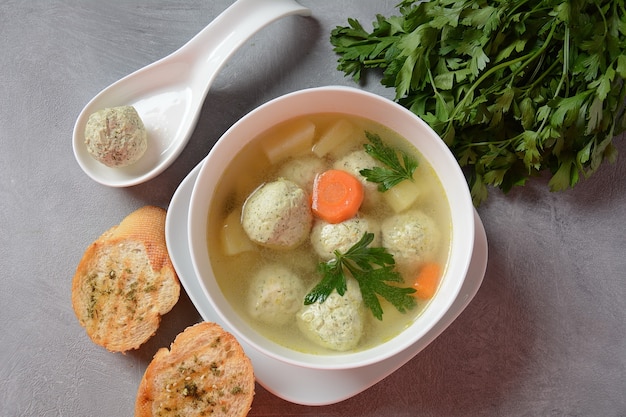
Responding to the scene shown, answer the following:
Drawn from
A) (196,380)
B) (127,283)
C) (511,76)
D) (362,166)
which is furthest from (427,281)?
(127,283)

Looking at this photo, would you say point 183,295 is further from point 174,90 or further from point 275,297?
point 174,90

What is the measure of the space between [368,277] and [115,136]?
3.03ft

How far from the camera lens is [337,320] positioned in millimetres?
1715

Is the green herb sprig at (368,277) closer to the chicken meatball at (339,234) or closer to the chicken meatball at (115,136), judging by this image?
the chicken meatball at (339,234)

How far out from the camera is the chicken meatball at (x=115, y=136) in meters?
1.81

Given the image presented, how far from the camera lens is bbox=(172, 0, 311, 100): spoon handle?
1931mm

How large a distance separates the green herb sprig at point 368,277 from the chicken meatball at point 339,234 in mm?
19

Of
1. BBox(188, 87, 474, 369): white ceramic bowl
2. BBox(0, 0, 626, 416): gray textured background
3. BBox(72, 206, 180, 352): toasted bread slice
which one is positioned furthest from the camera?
BBox(0, 0, 626, 416): gray textured background

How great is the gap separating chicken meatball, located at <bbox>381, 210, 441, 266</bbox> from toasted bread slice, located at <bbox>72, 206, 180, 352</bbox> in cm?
73

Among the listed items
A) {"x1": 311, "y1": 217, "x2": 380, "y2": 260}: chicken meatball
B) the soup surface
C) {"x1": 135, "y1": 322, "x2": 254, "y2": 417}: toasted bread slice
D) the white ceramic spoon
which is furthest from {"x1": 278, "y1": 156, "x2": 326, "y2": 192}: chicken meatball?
{"x1": 135, "y1": 322, "x2": 254, "y2": 417}: toasted bread slice

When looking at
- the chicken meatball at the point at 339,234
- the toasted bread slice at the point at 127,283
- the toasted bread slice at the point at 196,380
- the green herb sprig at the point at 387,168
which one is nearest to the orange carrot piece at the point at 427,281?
the chicken meatball at the point at 339,234

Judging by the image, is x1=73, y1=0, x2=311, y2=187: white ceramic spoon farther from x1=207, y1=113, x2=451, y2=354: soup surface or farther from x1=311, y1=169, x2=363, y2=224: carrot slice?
x1=311, y1=169, x2=363, y2=224: carrot slice

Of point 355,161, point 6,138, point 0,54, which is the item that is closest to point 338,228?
point 355,161

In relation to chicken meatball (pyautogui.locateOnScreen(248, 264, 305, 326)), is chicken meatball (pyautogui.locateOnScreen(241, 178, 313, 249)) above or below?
above
